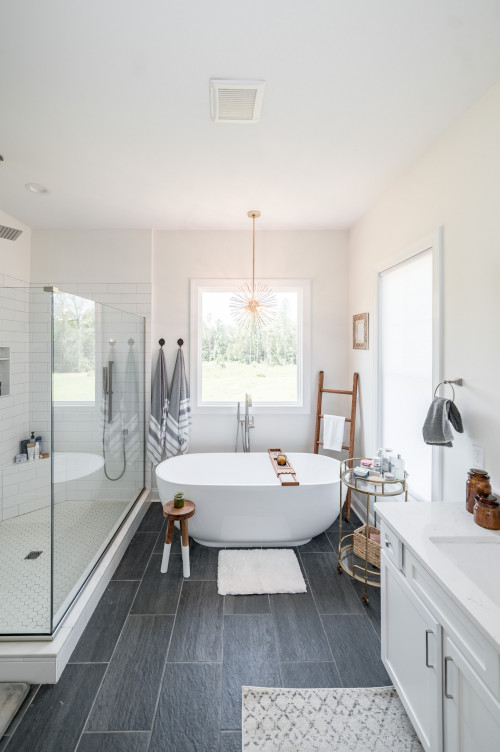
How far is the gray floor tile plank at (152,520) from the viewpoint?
3.06 m

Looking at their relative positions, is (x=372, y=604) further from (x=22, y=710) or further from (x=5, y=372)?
(x=5, y=372)

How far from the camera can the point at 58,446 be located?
193 cm

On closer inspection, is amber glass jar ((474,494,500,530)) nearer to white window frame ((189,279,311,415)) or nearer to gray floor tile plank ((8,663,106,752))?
gray floor tile plank ((8,663,106,752))

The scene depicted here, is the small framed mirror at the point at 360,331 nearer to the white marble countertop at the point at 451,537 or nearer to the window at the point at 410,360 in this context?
the window at the point at 410,360

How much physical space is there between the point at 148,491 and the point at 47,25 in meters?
3.34

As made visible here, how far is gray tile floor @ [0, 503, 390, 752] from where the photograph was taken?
1.42m

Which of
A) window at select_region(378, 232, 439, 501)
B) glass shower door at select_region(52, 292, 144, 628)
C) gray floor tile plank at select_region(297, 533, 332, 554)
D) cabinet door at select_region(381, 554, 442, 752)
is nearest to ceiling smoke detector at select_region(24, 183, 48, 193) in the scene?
glass shower door at select_region(52, 292, 144, 628)

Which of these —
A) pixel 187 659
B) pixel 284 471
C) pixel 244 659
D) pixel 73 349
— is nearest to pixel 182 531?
pixel 187 659

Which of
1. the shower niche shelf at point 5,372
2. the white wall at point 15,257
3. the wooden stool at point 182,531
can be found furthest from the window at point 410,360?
the white wall at point 15,257

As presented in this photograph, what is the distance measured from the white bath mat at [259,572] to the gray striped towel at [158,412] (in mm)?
1236

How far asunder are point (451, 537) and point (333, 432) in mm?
1996

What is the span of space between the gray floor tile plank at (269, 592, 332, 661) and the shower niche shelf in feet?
8.02

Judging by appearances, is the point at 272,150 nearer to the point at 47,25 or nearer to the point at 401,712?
the point at 47,25

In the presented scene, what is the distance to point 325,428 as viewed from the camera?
11.2 ft
